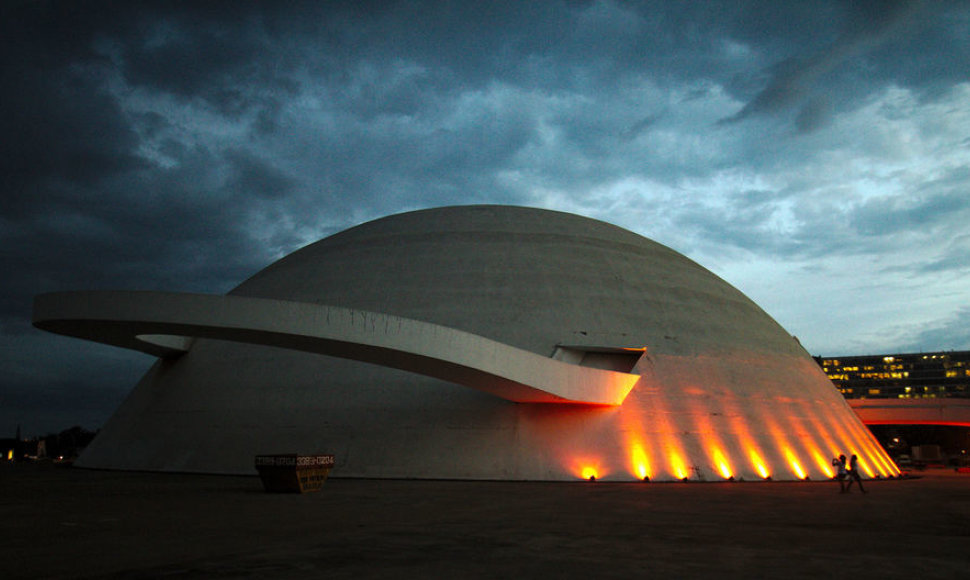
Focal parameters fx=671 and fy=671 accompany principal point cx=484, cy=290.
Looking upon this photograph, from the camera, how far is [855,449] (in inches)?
961

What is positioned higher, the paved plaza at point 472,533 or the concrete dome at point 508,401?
the concrete dome at point 508,401

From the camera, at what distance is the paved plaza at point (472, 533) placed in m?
7.16

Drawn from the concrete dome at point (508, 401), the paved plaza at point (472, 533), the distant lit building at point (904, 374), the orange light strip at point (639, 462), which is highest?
the distant lit building at point (904, 374)

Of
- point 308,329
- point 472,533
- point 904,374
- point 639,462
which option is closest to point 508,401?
point 639,462

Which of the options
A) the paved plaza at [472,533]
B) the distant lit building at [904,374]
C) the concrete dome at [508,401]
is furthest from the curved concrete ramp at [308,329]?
the distant lit building at [904,374]

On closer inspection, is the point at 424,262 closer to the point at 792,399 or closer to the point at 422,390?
the point at 422,390

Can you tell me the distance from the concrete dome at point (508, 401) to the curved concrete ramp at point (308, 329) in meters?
1.64

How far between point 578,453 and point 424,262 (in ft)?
34.2

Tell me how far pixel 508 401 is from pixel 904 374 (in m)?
202

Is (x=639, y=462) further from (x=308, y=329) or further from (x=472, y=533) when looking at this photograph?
(x=472, y=533)

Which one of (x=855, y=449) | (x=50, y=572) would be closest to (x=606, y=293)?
(x=855, y=449)

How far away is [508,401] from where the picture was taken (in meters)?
21.6

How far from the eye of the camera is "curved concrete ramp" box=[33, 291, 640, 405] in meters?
16.3

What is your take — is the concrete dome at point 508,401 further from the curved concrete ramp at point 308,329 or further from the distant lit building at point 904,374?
the distant lit building at point 904,374
